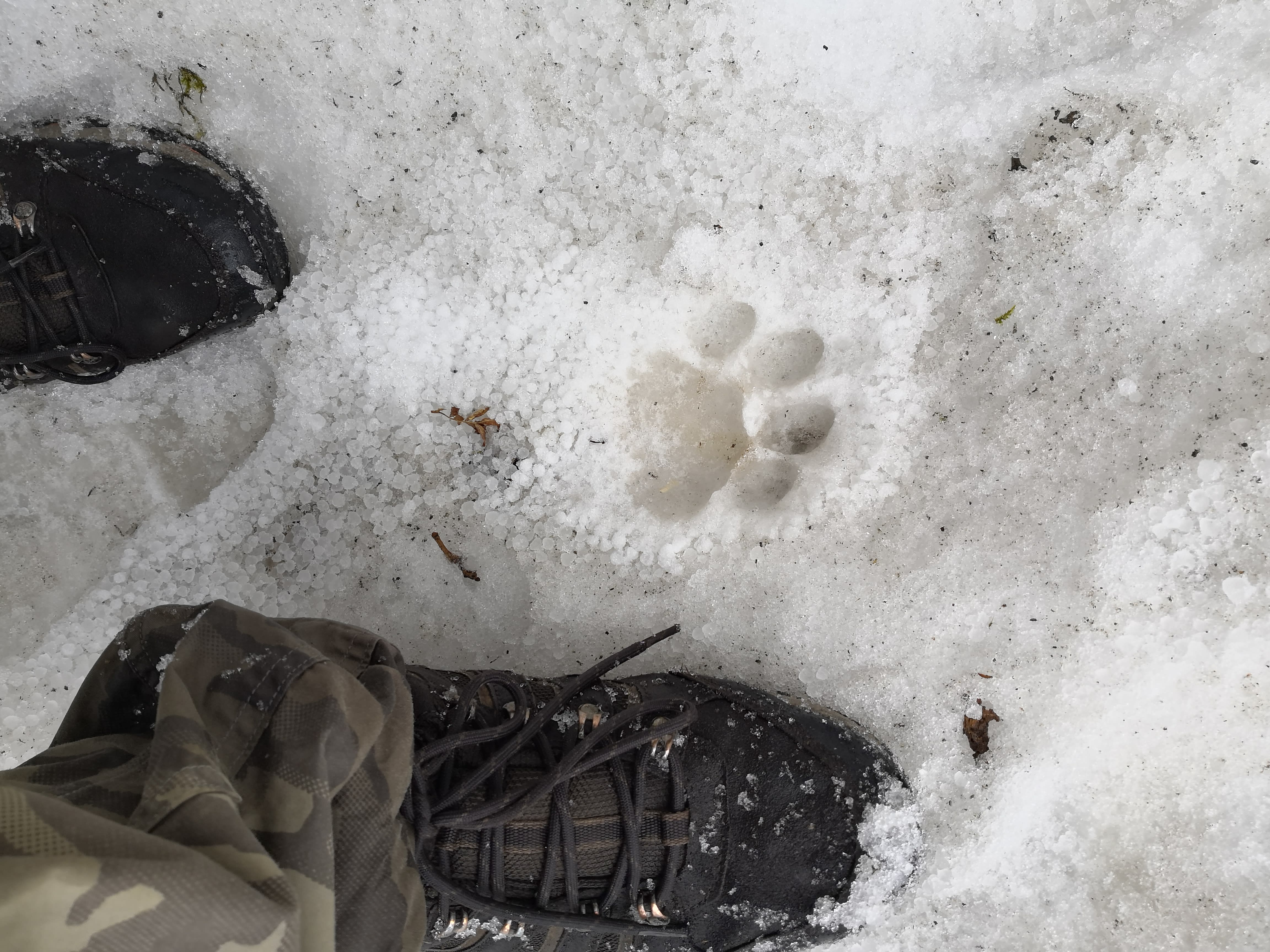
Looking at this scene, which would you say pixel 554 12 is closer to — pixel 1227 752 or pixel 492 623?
pixel 492 623

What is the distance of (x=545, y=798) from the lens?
1.05m

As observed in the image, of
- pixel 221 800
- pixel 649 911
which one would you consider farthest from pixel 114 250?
pixel 649 911

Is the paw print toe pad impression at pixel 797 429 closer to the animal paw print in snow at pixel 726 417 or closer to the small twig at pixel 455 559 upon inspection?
the animal paw print in snow at pixel 726 417

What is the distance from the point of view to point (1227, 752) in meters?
1.14

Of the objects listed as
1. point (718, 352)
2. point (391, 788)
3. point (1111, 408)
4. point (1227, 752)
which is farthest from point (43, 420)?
point (1227, 752)

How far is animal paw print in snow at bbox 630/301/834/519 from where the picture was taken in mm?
1250

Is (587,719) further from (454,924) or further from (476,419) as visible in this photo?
(476,419)

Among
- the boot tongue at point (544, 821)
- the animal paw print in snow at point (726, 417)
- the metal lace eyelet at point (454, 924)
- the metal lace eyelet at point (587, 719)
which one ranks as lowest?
the metal lace eyelet at point (454, 924)

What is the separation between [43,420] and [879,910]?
4.68ft

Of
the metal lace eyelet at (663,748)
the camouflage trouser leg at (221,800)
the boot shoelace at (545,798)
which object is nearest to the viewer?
the camouflage trouser leg at (221,800)

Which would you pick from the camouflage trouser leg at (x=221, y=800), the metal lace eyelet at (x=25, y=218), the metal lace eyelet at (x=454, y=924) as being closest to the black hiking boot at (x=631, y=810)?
the metal lace eyelet at (x=454, y=924)

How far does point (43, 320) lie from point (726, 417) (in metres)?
0.99

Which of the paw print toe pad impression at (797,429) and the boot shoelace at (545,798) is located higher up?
the paw print toe pad impression at (797,429)

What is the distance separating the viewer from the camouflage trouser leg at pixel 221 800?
60 cm
